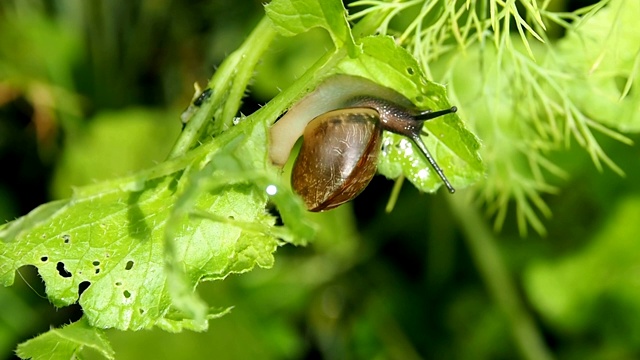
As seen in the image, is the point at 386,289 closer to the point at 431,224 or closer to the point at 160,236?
the point at 431,224

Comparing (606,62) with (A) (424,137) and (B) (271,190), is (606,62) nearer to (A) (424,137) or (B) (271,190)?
(A) (424,137)

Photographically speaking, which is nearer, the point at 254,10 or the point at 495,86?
the point at 495,86

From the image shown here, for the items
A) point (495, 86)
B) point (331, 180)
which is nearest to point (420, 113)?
point (331, 180)

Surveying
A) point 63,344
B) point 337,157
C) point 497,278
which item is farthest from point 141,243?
point 497,278

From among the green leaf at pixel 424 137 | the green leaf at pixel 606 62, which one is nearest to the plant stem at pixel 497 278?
the green leaf at pixel 606 62

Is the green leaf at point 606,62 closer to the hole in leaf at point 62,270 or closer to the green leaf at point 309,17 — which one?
the green leaf at point 309,17

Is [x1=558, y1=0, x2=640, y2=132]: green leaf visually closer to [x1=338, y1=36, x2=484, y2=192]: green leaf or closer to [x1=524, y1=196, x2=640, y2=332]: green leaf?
[x1=338, y1=36, x2=484, y2=192]: green leaf

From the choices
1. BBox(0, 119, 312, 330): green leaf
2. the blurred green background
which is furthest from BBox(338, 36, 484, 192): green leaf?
the blurred green background
